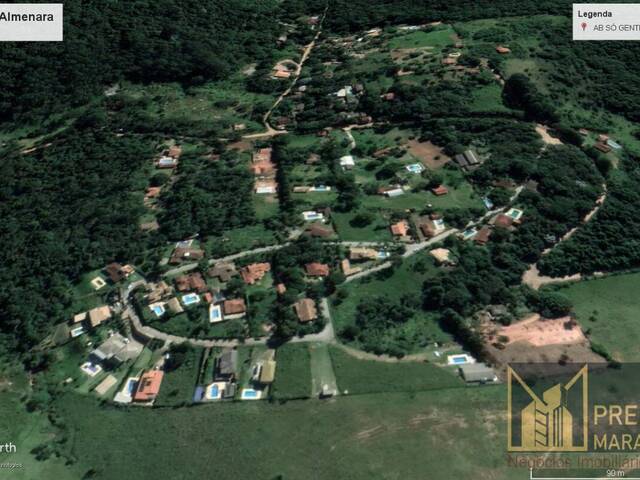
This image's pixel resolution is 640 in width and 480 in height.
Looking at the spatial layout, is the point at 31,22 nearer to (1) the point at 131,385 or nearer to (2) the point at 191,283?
(2) the point at 191,283

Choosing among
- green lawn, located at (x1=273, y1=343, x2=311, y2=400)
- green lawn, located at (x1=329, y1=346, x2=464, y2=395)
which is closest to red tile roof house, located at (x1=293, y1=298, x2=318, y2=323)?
green lawn, located at (x1=273, y1=343, x2=311, y2=400)

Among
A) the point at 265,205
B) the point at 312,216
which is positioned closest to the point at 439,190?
the point at 312,216

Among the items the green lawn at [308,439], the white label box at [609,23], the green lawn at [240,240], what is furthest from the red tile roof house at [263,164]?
the white label box at [609,23]

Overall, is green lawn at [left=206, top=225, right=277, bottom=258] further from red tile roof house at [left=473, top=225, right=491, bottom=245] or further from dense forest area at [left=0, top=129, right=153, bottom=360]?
red tile roof house at [left=473, top=225, right=491, bottom=245]

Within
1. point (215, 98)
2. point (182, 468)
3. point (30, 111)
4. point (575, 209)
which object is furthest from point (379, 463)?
point (30, 111)

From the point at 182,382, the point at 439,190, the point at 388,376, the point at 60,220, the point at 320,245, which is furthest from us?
the point at 60,220

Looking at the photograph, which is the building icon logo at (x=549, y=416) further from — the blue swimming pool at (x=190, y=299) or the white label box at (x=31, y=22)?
the white label box at (x=31, y=22)

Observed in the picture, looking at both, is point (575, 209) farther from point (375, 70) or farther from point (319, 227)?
point (375, 70)
